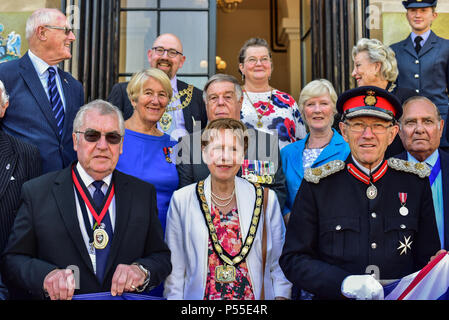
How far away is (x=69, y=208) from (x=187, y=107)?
5.96 ft

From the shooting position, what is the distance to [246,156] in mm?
3746

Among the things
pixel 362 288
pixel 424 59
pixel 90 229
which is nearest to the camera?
pixel 362 288

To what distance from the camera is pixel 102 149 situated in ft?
9.62

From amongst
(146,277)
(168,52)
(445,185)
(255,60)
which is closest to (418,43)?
(255,60)

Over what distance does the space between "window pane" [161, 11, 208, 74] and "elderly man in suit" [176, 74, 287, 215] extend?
197 centimetres

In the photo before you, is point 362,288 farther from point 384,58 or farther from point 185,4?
point 185,4

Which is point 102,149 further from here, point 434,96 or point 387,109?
point 434,96

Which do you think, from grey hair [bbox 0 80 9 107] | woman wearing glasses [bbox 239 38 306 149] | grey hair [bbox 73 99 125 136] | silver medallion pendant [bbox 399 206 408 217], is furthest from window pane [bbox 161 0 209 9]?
silver medallion pendant [bbox 399 206 408 217]

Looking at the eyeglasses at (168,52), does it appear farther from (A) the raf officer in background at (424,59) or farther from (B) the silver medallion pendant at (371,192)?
(B) the silver medallion pendant at (371,192)

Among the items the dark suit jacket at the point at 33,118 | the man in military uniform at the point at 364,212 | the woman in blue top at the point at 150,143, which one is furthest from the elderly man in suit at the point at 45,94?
the man in military uniform at the point at 364,212

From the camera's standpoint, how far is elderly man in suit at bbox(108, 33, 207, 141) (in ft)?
14.0

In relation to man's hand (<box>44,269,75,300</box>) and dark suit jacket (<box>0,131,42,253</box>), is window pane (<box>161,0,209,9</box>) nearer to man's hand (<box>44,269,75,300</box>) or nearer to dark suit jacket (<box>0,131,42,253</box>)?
dark suit jacket (<box>0,131,42,253</box>)

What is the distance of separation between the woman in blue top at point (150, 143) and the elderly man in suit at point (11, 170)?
0.50m

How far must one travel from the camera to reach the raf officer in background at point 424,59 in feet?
15.4
